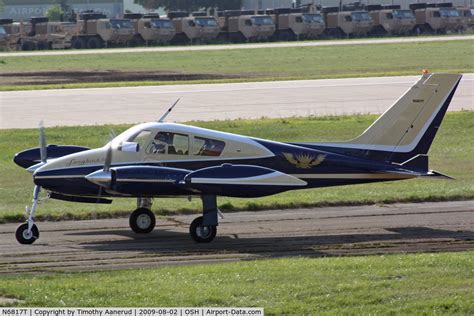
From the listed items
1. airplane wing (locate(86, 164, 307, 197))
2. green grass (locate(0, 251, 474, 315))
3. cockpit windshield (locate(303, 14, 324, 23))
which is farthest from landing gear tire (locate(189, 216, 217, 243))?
cockpit windshield (locate(303, 14, 324, 23))

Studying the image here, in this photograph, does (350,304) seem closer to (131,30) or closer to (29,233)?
(29,233)

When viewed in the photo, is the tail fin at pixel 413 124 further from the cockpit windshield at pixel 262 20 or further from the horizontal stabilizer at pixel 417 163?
the cockpit windshield at pixel 262 20

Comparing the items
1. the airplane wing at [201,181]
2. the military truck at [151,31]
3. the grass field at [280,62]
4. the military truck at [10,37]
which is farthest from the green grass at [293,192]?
the military truck at [10,37]

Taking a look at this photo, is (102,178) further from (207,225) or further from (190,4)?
(190,4)

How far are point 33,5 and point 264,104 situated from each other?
136 meters

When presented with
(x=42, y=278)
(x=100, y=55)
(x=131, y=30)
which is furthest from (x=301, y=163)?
(x=131, y=30)

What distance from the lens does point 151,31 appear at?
9500 centimetres

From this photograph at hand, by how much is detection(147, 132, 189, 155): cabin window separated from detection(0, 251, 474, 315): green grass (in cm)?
401

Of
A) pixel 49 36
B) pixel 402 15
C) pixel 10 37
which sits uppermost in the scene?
pixel 402 15

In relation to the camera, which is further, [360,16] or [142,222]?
[360,16]

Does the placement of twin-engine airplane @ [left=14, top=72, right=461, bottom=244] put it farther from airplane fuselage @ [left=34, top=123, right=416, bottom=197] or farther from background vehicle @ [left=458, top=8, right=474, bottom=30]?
background vehicle @ [left=458, top=8, right=474, bottom=30]

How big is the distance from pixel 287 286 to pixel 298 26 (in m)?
88.2

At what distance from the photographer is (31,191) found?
24094 mm

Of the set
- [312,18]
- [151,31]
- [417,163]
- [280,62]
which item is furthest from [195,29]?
[417,163]
